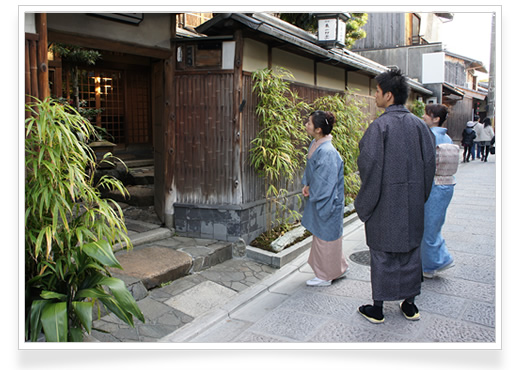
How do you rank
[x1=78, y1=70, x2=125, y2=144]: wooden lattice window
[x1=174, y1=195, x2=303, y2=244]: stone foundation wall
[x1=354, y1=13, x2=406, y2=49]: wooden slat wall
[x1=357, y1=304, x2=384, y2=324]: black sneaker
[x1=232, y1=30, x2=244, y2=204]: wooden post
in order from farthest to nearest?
1. [x1=354, y1=13, x2=406, y2=49]: wooden slat wall
2. [x1=78, y1=70, x2=125, y2=144]: wooden lattice window
3. [x1=174, y1=195, x2=303, y2=244]: stone foundation wall
4. [x1=232, y1=30, x2=244, y2=204]: wooden post
5. [x1=357, y1=304, x2=384, y2=324]: black sneaker

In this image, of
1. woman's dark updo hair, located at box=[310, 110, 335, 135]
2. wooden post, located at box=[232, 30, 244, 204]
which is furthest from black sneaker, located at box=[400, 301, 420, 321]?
wooden post, located at box=[232, 30, 244, 204]

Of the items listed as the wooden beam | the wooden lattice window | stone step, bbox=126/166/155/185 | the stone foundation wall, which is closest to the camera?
the wooden beam

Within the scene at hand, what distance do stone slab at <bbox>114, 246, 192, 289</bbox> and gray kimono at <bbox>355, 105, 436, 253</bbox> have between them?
267 cm

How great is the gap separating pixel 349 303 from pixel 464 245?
3237 mm

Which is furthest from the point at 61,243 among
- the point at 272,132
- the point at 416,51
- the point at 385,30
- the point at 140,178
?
the point at 385,30

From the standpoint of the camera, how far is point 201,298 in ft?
16.8

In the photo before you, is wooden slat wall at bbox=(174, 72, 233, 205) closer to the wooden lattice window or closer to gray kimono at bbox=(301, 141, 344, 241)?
gray kimono at bbox=(301, 141, 344, 241)

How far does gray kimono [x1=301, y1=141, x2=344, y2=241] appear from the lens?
5.20 metres

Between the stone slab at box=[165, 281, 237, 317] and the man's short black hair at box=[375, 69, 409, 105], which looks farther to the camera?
the stone slab at box=[165, 281, 237, 317]

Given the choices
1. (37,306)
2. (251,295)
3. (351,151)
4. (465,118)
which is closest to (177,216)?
(251,295)

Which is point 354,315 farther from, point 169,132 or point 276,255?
point 169,132

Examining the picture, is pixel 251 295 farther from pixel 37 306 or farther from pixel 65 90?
pixel 65 90

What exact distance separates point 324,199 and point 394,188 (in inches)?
51.7

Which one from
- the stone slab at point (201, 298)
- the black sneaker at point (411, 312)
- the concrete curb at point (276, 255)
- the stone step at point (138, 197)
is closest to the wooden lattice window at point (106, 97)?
the stone step at point (138, 197)
